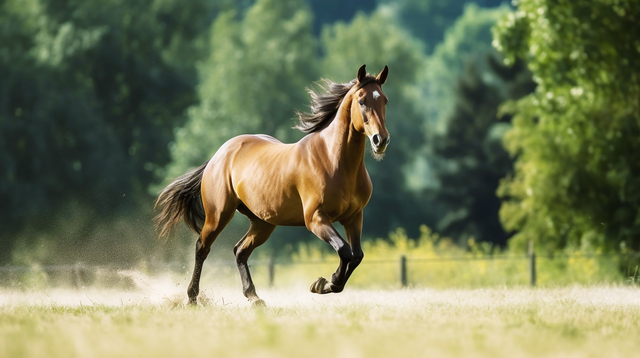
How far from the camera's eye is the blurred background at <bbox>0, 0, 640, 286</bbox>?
700 inches

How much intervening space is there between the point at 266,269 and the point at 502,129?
24.6 metres

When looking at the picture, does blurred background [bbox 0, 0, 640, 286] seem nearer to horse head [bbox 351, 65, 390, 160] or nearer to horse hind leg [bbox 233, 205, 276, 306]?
horse hind leg [bbox 233, 205, 276, 306]

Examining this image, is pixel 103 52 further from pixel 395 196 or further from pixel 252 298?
pixel 252 298

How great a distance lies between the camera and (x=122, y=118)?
35625 mm

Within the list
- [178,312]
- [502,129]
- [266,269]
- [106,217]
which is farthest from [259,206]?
[502,129]

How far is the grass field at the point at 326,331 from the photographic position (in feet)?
16.7

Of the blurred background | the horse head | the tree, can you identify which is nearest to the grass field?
the horse head

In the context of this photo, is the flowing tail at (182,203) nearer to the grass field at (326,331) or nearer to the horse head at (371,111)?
the grass field at (326,331)

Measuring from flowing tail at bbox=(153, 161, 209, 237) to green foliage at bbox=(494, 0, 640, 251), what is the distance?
9.69 m

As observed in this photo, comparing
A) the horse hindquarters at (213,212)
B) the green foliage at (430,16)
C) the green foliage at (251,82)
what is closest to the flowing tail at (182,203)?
the horse hindquarters at (213,212)

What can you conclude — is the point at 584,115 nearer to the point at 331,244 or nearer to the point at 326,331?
the point at 331,244

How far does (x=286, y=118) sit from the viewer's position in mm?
38594

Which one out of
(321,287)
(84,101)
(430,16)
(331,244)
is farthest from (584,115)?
(430,16)

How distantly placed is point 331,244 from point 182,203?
11.0ft
